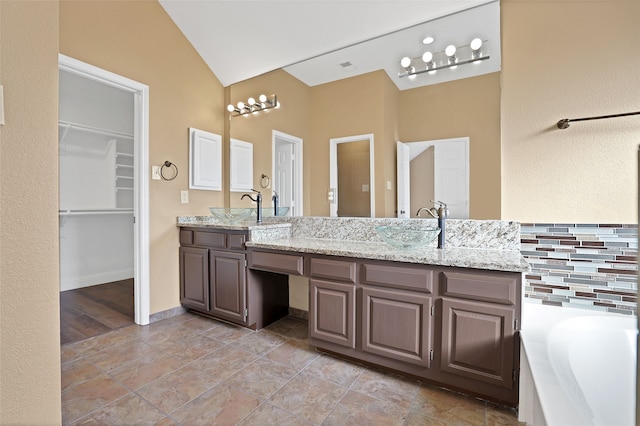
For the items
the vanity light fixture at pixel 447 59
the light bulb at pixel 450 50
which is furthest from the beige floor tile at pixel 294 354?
the light bulb at pixel 450 50

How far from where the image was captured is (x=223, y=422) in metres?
1.49

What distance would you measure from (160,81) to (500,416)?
3.64m

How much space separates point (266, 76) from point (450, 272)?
267 cm

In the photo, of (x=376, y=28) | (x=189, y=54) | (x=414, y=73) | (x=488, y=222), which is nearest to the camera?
(x=488, y=222)

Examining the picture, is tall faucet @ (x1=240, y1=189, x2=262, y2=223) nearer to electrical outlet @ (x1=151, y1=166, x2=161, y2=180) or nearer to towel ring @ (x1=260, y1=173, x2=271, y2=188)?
towel ring @ (x1=260, y1=173, x2=271, y2=188)

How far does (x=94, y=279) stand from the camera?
4094 millimetres

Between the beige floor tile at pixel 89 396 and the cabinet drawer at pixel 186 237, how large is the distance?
1327 millimetres

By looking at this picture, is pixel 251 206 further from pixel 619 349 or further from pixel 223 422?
pixel 619 349

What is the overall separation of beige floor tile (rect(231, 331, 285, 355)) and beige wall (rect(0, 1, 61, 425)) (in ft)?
4.13

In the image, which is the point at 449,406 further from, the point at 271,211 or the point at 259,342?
the point at 271,211

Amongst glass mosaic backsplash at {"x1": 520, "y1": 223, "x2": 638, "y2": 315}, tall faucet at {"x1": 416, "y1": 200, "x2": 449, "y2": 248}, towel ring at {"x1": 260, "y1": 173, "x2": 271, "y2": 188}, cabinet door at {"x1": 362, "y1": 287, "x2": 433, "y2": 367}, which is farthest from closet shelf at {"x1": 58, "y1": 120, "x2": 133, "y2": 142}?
glass mosaic backsplash at {"x1": 520, "y1": 223, "x2": 638, "y2": 315}

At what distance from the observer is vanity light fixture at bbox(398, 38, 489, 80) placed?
2105 millimetres

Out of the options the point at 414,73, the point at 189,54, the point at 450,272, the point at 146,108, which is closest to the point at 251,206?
the point at 146,108

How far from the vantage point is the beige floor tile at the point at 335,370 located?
1865 millimetres
